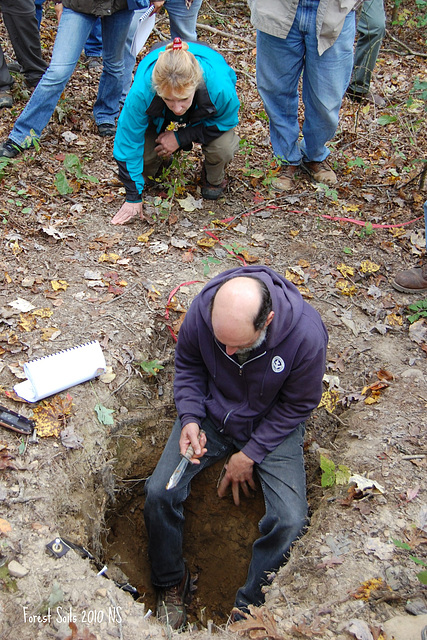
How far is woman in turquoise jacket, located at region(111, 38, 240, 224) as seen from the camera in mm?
3918

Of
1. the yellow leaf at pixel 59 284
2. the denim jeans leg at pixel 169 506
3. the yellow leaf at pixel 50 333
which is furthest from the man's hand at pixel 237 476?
the yellow leaf at pixel 59 284

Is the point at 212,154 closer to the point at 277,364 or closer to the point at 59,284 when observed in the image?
the point at 59,284

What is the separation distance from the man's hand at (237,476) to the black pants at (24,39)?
5.25 m

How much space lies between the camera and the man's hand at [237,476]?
3.24 meters

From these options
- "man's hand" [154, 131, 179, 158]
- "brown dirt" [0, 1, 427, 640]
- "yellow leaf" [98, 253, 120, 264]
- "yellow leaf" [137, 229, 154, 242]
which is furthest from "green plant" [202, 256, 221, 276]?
"man's hand" [154, 131, 179, 158]

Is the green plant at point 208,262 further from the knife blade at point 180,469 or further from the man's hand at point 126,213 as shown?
the knife blade at point 180,469

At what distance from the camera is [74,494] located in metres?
3.21

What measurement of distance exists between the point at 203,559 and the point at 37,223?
10.8ft

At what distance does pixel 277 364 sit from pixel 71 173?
11.4 feet

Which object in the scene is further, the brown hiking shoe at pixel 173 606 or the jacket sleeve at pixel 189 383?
the brown hiking shoe at pixel 173 606

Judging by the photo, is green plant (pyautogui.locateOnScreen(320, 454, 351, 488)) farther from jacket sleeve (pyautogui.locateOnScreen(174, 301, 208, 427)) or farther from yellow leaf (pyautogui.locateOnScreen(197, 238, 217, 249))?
yellow leaf (pyautogui.locateOnScreen(197, 238, 217, 249))

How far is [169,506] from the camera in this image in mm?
3244

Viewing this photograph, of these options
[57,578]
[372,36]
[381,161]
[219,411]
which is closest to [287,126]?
[381,161]

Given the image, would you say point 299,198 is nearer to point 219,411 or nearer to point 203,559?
point 219,411
